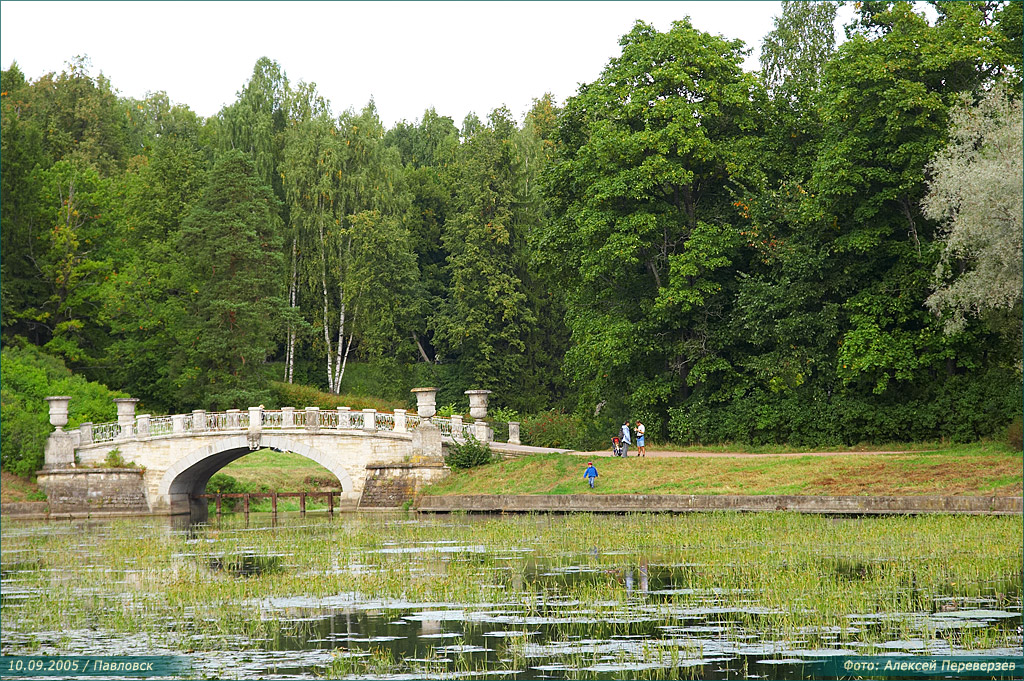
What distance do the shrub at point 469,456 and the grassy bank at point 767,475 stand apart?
63 cm

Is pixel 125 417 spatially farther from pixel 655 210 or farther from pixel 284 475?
pixel 655 210

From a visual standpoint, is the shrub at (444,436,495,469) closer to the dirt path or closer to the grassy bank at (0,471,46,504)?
the dirt path

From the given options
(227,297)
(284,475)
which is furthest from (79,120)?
(284,475)

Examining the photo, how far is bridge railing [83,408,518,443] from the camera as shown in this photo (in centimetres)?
3953

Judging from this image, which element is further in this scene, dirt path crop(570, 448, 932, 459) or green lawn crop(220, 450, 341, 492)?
green lawn crop(220, 450, 341, 492)

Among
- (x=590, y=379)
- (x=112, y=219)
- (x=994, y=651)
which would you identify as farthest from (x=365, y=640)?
(x=112, y=219)

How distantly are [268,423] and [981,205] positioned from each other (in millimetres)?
24643

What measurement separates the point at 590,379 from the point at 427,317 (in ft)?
74.6

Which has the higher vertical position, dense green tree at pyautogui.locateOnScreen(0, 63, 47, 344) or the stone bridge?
dense green tree at pyautogui.locateOnScreen(0, 63, 47, 344)

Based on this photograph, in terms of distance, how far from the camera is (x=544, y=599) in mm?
15430

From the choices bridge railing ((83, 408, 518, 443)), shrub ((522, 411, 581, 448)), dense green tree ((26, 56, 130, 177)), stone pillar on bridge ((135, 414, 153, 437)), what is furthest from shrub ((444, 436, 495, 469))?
dense green tree ((26, 56, 130, 177))

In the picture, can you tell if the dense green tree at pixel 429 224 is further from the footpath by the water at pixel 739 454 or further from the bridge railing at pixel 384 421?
the footpath by the water at pixel 739 454

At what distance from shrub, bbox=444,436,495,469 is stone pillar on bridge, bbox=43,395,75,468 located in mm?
13573

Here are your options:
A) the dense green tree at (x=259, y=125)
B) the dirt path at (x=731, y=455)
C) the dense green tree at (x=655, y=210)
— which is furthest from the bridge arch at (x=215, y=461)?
the dense green tree at (x=259, y=125)
